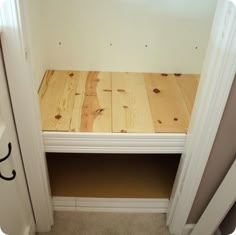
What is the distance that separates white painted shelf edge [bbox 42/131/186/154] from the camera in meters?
1.12

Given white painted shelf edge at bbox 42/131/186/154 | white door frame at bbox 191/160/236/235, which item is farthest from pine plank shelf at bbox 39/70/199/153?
white door frame at bbox 191/160/236/235

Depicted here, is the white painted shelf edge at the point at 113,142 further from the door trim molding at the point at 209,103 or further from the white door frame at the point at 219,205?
the white door frame at the point at 219,205

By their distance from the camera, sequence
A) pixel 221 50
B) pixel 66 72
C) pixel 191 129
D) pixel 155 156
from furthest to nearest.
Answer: pixel 155 156, pixel 66 72, pixel 191 129, pixel 221 50

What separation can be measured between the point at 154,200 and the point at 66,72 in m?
0.84

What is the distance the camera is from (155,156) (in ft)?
5.52

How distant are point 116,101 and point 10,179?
664 millimetres

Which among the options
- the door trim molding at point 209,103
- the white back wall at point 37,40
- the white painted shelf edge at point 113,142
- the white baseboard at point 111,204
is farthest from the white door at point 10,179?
the door trim molding at point 209,103

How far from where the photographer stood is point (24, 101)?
2.94 feet

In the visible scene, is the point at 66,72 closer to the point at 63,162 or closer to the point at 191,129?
the point at 63,162

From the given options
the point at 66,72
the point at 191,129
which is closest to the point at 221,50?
the point at 191,129

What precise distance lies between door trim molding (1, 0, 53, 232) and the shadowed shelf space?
14cm

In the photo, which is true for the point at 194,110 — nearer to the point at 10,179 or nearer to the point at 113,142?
the point at 113,142

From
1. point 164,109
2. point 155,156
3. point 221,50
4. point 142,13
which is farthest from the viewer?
point 155,156

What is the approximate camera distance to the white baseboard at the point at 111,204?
1425mm
